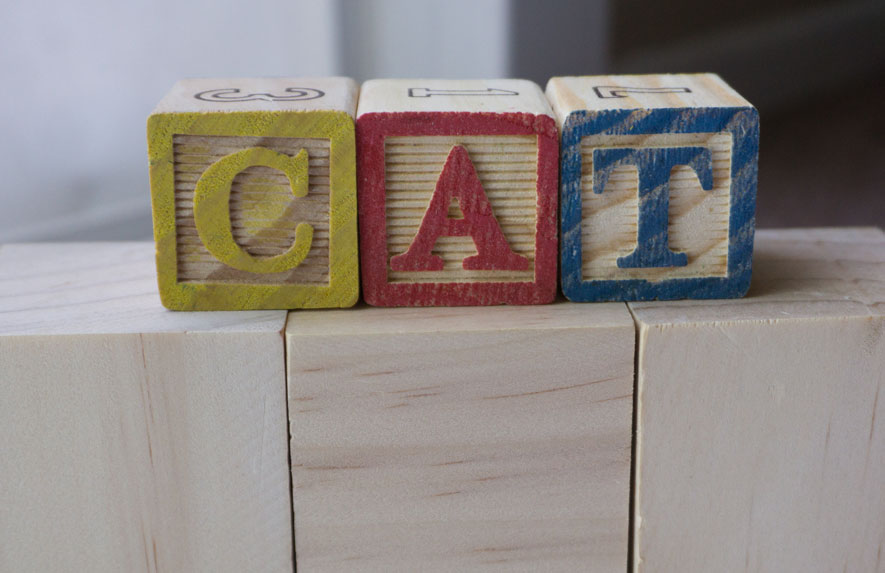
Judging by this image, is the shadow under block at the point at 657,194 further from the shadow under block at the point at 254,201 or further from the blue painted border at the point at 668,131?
the shadow under block at the point at 254,201

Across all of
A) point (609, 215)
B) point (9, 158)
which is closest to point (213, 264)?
point (609, 215)

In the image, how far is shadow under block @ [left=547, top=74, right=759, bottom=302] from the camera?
69cm

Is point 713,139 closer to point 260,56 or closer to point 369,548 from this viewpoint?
point 369,548

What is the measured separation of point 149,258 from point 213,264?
0.17m

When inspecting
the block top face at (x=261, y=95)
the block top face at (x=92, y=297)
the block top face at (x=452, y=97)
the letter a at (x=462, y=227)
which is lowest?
the block top face at (x=92, y=297)

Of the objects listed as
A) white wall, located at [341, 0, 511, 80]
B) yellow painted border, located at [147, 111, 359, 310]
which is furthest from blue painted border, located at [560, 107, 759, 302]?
white wall, located at [341, 0, 511, 80]

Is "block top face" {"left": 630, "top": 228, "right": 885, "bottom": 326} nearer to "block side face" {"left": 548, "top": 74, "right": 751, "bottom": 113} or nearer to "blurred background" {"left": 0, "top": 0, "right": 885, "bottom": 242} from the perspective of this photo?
"block side face" {"left": 548, "top": 74, "right": 751, "bottom": 113}

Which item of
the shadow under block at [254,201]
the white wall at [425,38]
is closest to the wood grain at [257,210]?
the shadow under block at [254,201]

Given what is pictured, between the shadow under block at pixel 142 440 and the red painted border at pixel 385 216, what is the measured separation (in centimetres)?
9

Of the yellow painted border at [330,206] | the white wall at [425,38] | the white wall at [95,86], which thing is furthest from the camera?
the white wall at [425,38]

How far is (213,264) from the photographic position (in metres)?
0.70

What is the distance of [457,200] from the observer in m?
0.70

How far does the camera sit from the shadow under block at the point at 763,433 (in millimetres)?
686

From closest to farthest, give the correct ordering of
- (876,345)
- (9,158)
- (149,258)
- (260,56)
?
1. (876,345)
2. (149,258)
3. (9,158)
4. (260,56)
